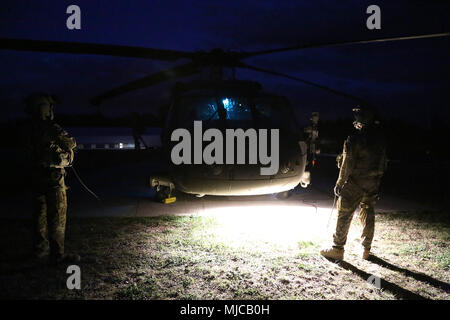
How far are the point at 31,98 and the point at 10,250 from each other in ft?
6.91

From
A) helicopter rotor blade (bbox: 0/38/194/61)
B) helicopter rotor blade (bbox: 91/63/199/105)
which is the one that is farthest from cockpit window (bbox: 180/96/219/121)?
helicopter rotor blade (bbox: 91/63/199/105)

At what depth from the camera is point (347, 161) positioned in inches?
156

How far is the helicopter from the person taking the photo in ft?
16.5

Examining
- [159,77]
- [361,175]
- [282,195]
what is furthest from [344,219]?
[159,77]

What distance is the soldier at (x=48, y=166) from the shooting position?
373 centimetres

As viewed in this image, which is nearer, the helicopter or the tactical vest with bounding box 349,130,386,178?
the tactical vest with bounding box 349,130,386,178

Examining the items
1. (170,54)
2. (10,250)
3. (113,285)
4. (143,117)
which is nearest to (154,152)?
(143,117)

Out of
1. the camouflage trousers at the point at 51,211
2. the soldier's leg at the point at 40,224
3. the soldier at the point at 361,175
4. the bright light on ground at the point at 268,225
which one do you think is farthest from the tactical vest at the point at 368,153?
the soldier's leg at the point at 40,224

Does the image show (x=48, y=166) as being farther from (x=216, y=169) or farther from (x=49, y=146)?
(x=216, y=169)

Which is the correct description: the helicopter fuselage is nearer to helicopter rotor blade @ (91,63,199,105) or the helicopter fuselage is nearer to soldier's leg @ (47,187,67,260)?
helicopter rotor blade @ (91,63,199,105)

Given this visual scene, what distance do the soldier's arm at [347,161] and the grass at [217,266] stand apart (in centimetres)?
106

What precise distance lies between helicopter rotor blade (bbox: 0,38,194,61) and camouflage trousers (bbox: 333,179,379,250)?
4.09 meters

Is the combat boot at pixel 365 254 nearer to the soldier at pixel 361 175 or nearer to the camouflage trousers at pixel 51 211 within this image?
the soldier at pixel 361 175
